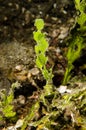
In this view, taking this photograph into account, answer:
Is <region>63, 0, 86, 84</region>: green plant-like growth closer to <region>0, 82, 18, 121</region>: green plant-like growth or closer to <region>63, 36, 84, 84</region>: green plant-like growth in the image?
<region>63, 36, 84, 84</region>: green plant-like growth

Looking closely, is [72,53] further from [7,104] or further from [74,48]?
[7,104]

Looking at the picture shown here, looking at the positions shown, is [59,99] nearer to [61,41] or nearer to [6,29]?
[61,41]

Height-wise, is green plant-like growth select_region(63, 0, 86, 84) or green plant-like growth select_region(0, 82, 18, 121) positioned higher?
green plant-like growth select_region(63, 0, 86, 84)

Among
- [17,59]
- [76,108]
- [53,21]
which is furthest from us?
[53,21]

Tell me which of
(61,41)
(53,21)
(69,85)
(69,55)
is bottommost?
(69,85)

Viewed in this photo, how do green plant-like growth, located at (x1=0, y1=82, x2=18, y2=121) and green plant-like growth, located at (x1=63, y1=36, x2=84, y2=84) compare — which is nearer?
green plant-like growth, located at (x1=0, y1=82, x2=18, y2=121)

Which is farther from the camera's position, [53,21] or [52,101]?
[53,21]

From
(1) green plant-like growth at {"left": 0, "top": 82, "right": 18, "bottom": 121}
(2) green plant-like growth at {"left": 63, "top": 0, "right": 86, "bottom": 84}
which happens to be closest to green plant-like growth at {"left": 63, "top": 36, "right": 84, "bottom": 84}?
(2) green plant-like growth at {"left": 63, "top": 0, "right": 86, "bottom": 84}

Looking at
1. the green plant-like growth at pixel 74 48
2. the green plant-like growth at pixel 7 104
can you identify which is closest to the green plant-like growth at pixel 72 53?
the green plant-like growth at pixel 74 48

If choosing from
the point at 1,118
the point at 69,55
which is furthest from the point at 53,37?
the point at 1,118

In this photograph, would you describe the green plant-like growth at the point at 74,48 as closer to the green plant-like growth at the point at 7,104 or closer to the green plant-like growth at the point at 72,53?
the green plant-like growth at the point at 72,53

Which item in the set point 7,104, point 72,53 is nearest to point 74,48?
point 72,53
